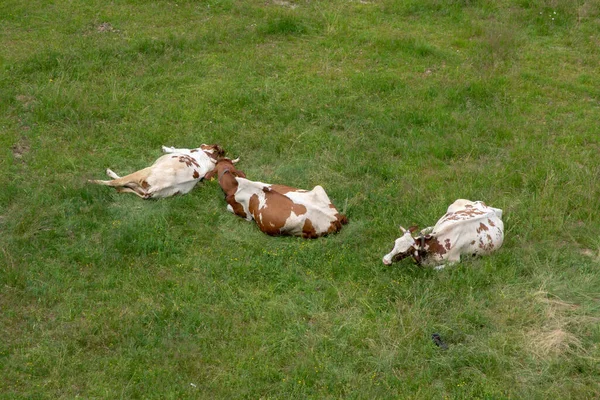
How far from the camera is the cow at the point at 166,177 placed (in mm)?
9984

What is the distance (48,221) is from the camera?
370 inches

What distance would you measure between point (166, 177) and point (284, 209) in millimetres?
1844

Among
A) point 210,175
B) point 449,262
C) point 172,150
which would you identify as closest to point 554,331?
point 449,262

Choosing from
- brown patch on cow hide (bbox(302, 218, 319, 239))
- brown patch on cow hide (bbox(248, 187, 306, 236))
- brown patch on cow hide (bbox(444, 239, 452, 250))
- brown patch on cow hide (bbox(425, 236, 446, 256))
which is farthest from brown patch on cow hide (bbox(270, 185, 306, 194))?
brown patch on cow hide (bbox(444, 239, 452, 250))

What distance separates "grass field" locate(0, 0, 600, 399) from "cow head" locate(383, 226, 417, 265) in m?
0.20

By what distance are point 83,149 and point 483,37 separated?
26.4 feet

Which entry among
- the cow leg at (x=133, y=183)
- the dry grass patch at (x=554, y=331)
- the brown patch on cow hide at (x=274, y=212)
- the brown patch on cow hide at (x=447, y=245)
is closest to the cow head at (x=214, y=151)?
the cow leg at (x=133, y=183)

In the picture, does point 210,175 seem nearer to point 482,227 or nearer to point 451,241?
point 451,241

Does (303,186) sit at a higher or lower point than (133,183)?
higher

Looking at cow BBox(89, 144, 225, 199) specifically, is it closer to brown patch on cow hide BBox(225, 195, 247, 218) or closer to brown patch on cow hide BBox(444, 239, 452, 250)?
brown patch on cow hide BBox(225, 195, 247, 218)

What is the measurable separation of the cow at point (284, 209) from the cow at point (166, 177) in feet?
2.31

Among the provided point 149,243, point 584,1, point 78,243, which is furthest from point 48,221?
point 584,1

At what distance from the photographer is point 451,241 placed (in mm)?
8508

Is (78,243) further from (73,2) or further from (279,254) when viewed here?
(73,2)
